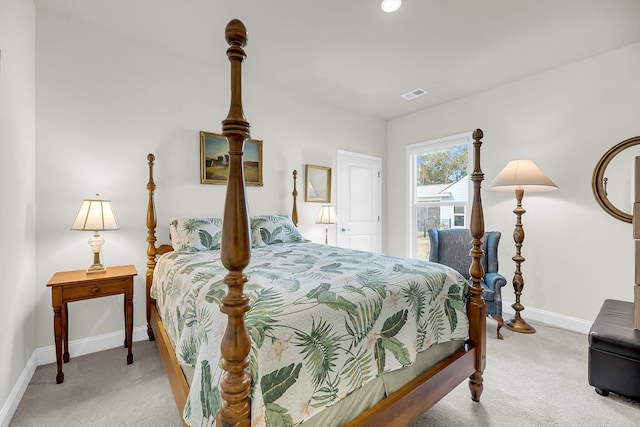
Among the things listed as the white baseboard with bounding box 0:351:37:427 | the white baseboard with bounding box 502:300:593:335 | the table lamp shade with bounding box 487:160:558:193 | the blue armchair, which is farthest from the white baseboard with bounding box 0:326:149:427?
the white baseboard with bounding box 502:300:593:335

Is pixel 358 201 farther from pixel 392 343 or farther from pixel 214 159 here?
pixel 392 343

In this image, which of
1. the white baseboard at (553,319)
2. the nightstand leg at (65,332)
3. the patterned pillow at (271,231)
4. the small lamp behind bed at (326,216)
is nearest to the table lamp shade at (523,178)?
the white baseboard at (553,319)

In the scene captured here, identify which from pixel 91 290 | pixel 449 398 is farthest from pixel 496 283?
pixel 91 290

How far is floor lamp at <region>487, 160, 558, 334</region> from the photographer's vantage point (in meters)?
2.77

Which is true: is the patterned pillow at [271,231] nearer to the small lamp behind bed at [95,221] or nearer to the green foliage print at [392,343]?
the small lamp behind bed at [95,221]

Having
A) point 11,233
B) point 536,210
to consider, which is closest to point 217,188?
point 11,233

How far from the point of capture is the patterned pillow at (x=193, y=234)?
2.50 metres

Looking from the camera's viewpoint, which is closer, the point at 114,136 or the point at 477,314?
the point at 477,314

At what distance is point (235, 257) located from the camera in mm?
810

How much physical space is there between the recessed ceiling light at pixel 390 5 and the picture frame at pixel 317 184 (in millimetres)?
2015

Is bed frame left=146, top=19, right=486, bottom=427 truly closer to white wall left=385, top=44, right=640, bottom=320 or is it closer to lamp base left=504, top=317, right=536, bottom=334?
lamp base left=504, top=317, right=536, bottom=334

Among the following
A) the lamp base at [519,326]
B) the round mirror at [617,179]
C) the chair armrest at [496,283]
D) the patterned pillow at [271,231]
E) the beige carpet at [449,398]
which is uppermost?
the round mirror at [617,179]

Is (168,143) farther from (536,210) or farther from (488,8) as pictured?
(536,210)

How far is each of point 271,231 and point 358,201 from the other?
6.42ft
